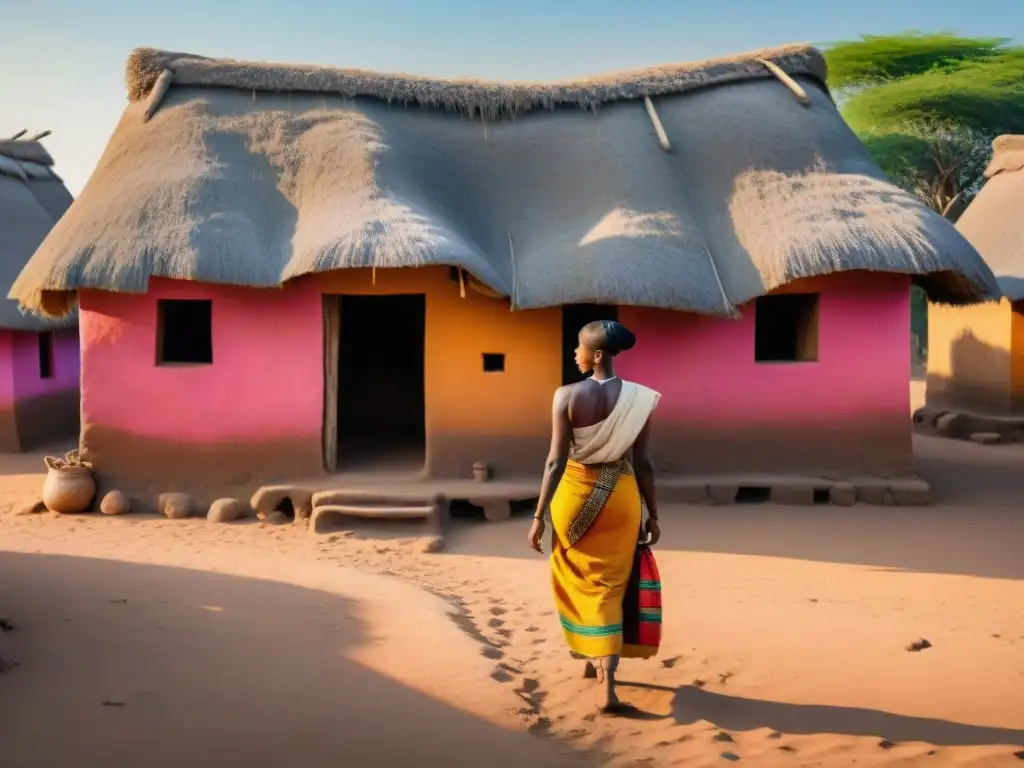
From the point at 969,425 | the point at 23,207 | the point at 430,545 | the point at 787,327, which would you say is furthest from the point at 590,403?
the point at 23,207

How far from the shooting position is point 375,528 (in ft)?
27.5

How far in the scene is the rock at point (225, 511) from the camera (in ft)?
28.9

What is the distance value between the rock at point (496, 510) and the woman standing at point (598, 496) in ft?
14.7

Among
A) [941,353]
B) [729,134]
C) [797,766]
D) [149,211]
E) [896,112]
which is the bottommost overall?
[797,766]

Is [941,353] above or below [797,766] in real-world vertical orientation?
above

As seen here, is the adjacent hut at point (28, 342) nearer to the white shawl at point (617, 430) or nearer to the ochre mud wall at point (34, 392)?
the ochre mud wall at point (34, 392)

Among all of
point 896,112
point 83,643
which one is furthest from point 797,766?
point 896,112

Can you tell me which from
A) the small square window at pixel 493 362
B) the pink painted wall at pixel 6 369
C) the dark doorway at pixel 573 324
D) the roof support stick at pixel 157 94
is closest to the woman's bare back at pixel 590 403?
the small square window at pixel 493 362

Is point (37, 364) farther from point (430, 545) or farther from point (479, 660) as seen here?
point (479, 660)

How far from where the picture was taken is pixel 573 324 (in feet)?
42.2

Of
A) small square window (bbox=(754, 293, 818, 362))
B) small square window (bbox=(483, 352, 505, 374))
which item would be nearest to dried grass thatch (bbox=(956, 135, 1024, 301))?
small square window (bbox=(754, 293, 818, 362))

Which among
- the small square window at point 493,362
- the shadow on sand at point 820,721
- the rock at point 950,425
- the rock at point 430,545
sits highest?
the small square window at point 493,362

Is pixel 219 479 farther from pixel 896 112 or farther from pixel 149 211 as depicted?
pixel 896 112

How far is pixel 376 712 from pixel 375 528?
4693 mm
